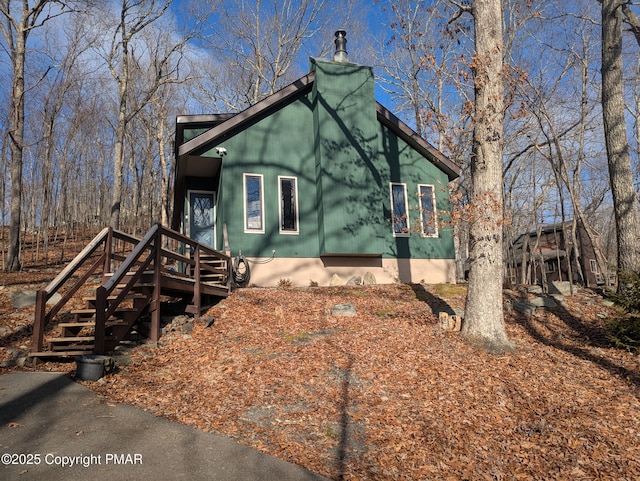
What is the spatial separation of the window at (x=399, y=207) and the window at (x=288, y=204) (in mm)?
3338

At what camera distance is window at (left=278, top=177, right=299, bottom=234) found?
45.4 ft

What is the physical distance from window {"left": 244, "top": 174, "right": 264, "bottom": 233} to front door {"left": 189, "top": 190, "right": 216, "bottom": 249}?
2.37 meters

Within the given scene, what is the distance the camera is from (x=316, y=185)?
14.3 m

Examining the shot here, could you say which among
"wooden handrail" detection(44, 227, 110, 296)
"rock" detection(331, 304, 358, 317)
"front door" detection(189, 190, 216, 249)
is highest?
"front door" detection(189, 190, 216, 249)

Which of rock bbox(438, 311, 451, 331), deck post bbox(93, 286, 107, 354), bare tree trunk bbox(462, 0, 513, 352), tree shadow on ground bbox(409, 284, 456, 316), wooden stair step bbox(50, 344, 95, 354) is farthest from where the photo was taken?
tree shadow on ground bbox(409, 284, 456, 316)

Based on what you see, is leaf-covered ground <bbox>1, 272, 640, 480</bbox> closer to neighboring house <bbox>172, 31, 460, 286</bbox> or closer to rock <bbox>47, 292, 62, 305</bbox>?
rock <bbox>47, 292, 62, 305</bbox>

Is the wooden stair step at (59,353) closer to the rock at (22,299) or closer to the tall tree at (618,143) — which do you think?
the rock at (22,299)

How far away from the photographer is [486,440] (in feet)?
15.7

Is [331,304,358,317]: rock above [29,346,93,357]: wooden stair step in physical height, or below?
above

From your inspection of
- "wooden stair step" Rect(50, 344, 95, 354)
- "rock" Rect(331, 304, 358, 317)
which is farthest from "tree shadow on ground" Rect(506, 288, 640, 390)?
"wooden stair step" Rect(50, 344, 95, 354)

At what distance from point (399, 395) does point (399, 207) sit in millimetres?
10137

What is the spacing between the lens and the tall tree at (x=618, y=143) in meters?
10.4

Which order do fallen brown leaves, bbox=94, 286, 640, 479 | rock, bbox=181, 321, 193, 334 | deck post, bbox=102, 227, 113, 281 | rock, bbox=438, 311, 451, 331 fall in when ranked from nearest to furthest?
fallen brown leaves, bbox=94, 286, 640, 479
deck post, bbox=102, 227, 113, 281
rock, bbox=181, 321, 193, 334
rock, bbox=438, 311, 451, 331

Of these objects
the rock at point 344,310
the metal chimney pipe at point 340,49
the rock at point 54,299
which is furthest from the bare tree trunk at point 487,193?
the rock at point 54,299
